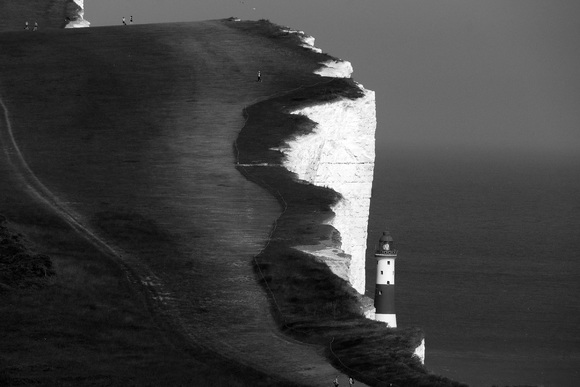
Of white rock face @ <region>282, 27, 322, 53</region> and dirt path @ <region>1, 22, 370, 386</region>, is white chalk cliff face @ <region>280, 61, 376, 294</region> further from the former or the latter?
white rock face @ <region>282, 27, 322, 53</region>

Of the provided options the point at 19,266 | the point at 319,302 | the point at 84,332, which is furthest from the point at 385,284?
the point at 84,332

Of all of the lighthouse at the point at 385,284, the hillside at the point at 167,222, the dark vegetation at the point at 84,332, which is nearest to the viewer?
the dark vegetation at the point at 84,332

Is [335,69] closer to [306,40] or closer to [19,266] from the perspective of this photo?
[306,40]

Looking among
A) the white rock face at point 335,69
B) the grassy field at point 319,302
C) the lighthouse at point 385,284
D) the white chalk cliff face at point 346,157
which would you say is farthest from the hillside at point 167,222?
the lighthouse at point 385,284

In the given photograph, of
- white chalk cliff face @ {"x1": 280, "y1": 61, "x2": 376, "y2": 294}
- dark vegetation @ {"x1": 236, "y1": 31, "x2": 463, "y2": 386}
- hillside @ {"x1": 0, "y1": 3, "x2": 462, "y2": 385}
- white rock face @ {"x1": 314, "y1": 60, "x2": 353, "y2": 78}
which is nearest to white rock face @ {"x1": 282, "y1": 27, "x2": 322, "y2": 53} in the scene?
hillside @ {"x1": 0, "y1": 3, "x2": 462, "y2": 385}

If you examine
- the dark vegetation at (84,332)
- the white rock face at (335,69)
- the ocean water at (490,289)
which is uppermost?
the white rock face at (335,69)

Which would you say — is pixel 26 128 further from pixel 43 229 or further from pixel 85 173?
pixel 43 229

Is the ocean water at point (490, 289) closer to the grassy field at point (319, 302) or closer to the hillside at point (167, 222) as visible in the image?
the hillside at point (167, 222)
